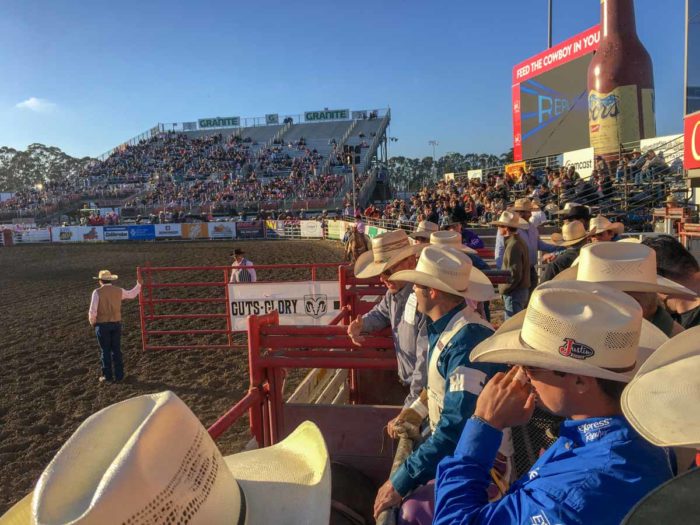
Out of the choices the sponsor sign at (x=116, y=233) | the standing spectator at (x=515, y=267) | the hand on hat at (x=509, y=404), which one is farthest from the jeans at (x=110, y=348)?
the sponsor sign at (x=116, y=233)

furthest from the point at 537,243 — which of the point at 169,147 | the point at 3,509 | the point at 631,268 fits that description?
the point at 169,147

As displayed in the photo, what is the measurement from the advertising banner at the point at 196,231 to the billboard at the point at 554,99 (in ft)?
67.1

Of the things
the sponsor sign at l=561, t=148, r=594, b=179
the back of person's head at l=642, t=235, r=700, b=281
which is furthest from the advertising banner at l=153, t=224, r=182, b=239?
the back of person's head at l=642, t=235, r=700, b=281

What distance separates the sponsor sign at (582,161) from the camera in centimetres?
1872

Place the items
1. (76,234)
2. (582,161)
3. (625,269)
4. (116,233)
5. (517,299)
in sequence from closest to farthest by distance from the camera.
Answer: (625,269), (517,299), (582,161), (116,233), (76,234)

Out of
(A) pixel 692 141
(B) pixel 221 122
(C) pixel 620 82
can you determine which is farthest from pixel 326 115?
(A) pixel 692 141

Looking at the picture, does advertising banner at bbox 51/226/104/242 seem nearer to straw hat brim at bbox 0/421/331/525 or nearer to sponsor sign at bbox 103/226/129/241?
sponsor sign at bbox 103/226/129/241

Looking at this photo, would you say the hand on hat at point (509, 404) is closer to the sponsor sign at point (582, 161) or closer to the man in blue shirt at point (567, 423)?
the man in blue shirt at point (567, 423)

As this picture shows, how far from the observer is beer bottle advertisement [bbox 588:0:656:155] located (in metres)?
20.6

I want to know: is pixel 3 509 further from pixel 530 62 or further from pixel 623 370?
pixel 530 62

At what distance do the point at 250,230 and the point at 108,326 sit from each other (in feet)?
88.4

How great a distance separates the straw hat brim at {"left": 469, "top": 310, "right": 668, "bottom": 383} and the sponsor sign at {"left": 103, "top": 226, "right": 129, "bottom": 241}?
36665 mm

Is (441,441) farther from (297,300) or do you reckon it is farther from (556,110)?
(556,110)

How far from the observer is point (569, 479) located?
1.24 meters
